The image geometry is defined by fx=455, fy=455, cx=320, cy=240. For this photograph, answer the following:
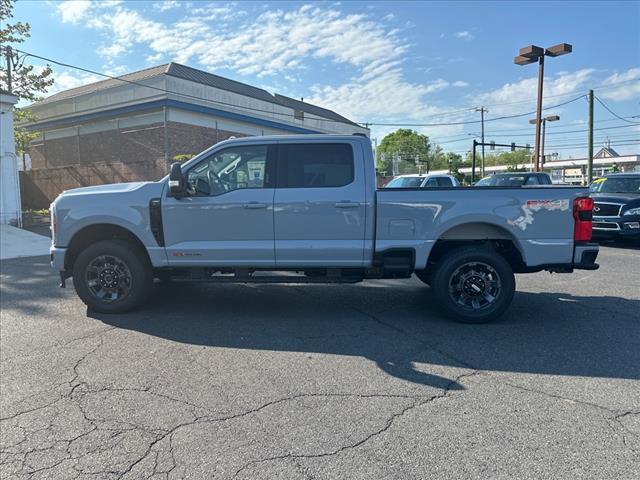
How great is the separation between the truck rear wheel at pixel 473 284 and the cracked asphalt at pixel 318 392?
0.60 feet

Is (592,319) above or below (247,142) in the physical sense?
below

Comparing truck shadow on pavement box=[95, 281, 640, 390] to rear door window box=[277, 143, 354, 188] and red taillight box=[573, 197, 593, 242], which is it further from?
rear door window box=[277, 143, 354, 188]

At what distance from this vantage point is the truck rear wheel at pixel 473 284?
5.22m

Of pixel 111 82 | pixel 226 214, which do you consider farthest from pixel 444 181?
pixel 111 82

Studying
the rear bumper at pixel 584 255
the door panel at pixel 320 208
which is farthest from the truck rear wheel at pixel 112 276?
the rear bumper at pixel 584 255

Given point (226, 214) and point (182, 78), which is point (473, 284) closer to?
point (226, 214)

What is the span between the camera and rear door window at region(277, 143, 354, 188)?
17.8 feet

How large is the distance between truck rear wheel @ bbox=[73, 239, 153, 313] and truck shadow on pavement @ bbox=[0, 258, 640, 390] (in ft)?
0.67

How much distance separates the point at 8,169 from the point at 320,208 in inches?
647

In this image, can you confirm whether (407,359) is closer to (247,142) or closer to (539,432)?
(539,432)

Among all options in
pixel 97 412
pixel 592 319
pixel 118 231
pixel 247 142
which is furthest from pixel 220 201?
pixel 592 319

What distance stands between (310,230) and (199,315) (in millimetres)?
1803

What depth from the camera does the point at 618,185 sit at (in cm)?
1307

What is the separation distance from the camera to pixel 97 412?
333 cm
